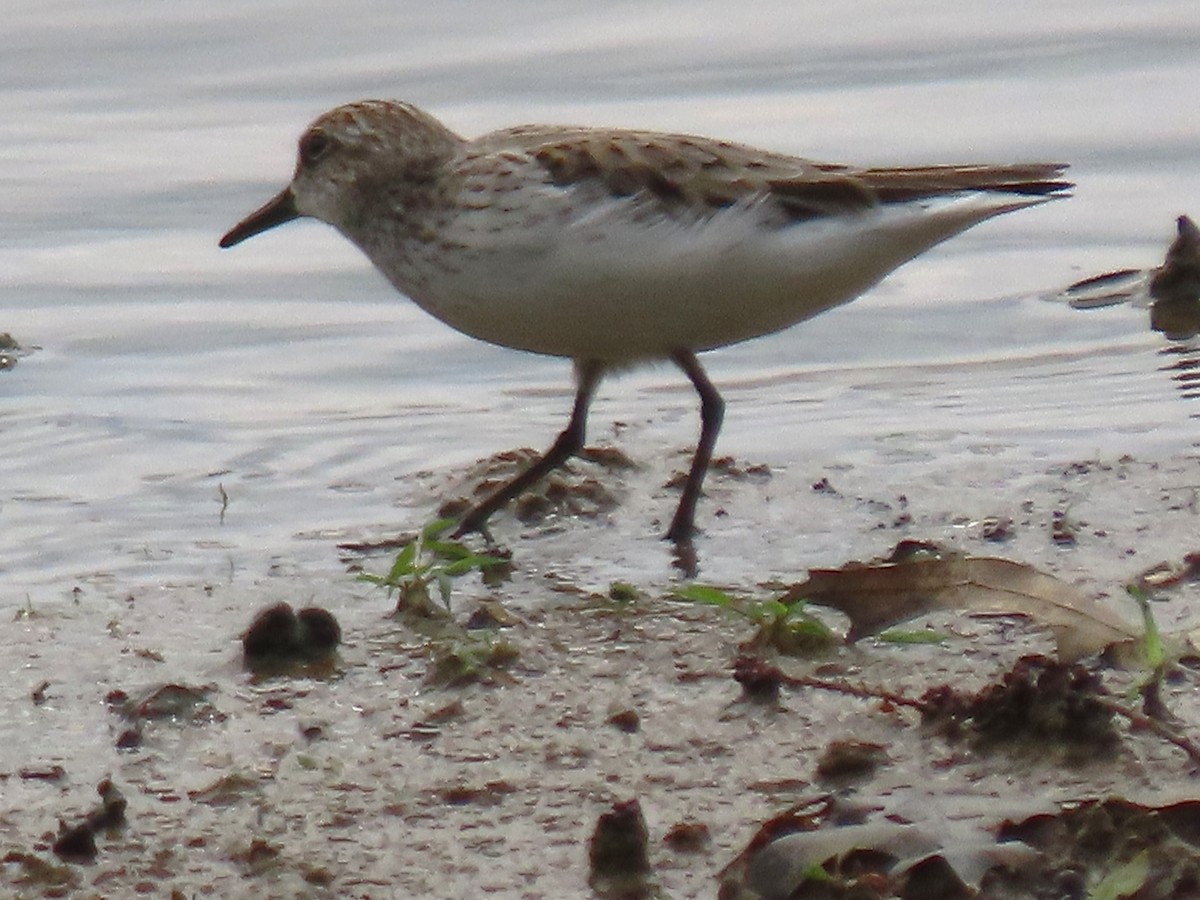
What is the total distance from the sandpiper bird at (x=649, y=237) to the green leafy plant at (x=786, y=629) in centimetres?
81

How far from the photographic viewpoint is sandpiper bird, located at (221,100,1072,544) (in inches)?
194

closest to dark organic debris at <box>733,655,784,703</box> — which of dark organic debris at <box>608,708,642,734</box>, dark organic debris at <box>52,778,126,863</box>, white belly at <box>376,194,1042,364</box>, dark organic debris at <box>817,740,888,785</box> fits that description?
dark organic debris at <box>608,708,642,734</box>

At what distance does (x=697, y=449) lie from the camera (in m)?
5.25

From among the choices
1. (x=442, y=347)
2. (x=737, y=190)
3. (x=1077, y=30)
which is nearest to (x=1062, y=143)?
(x=1077, y=30)

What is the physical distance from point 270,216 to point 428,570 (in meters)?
1.83

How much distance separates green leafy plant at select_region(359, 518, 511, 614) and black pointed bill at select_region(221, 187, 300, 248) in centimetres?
148

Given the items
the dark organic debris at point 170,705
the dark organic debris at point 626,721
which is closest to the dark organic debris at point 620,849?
the dark organic debris at point 626,721

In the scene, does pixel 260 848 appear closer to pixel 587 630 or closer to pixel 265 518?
pixel 587 630

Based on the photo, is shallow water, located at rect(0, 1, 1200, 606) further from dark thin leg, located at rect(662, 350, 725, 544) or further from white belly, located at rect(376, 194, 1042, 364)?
white belly, located at rect(376, 194, 1042, 364)

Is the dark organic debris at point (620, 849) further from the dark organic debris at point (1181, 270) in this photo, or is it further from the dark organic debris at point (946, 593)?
the dark organic debris at point (1181, 270)

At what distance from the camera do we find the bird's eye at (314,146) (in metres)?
5.58

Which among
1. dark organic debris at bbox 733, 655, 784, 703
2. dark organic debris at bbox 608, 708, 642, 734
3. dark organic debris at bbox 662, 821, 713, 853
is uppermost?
dark organic debris at bbox 733, 655, 784, 703

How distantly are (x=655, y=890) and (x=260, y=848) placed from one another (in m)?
0.60

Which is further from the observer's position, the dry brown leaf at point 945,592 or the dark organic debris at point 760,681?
the dry brown leaf at point 945,592
